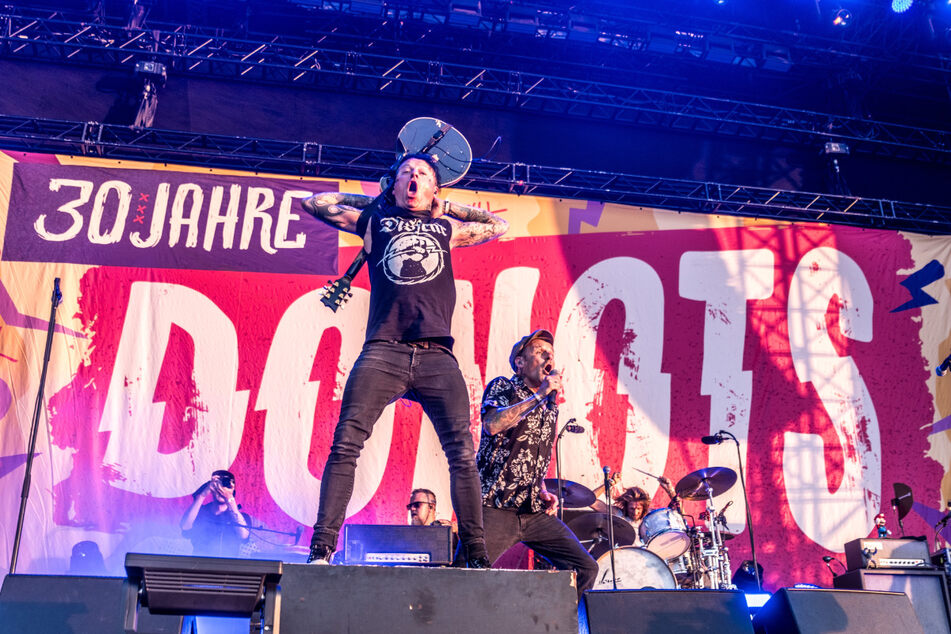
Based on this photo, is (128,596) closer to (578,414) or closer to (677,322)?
(578,414)

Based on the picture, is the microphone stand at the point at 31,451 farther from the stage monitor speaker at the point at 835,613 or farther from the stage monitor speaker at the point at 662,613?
the stage monitor speaker at the point at 835,613

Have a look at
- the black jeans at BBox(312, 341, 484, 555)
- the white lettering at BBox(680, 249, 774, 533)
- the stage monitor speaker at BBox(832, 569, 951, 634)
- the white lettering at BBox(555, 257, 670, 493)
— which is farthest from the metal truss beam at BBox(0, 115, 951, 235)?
the black jeans at BBox(312, 341, 484, 555)

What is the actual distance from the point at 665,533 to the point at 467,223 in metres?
3.37

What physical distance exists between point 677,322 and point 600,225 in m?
1.23

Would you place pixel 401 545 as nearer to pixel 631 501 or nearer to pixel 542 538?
pixel 542 538

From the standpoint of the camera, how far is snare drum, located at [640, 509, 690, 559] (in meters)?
6.30

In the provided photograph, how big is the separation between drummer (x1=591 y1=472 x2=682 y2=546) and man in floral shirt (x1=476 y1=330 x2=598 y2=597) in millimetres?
2962

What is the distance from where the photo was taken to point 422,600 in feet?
8.29

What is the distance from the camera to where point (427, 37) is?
9.44 metres

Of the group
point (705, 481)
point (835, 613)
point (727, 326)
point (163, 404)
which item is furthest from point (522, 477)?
point (727, 326)

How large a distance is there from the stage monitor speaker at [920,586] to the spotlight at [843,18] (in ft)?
22.0

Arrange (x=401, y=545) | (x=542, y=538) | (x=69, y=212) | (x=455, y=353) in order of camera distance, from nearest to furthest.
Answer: (x=542, y=538)
(x=401, y=545)
(x=69, y=212)
(x=455, y=353)

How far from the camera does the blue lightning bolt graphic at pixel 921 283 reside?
27.4ft

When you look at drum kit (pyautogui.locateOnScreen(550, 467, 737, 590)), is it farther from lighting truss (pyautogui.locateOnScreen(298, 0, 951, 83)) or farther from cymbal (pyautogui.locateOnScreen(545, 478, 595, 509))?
lighting truss (pyautogui.locateOnScreen(298, 0, 951, 83))
